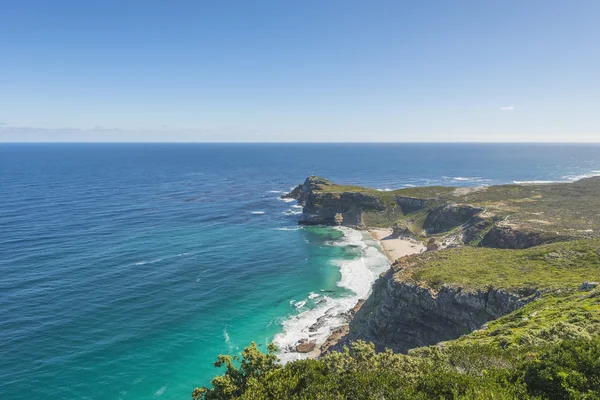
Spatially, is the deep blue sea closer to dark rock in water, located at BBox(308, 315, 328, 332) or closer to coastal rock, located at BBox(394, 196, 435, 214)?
dark rock in water, located at BBox(308, 315, 328, 332)

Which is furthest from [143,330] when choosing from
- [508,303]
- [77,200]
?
[77,200]

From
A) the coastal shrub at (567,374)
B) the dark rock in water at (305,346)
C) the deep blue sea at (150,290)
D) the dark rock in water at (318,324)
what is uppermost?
the coastal shrub at (567,374)

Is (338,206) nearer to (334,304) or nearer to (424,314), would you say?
(334,304)

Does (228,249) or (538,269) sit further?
(228,249)

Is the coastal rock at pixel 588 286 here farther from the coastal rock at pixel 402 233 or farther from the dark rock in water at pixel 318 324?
the coastal rock at pixel 402 233

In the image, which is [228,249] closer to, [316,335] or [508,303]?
[316,335]

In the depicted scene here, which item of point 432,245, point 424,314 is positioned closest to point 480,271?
point 424,314

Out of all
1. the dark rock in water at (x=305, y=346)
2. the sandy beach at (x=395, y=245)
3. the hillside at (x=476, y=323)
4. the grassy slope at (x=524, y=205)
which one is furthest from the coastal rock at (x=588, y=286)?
the sandy beach at (x=395, y=245)
